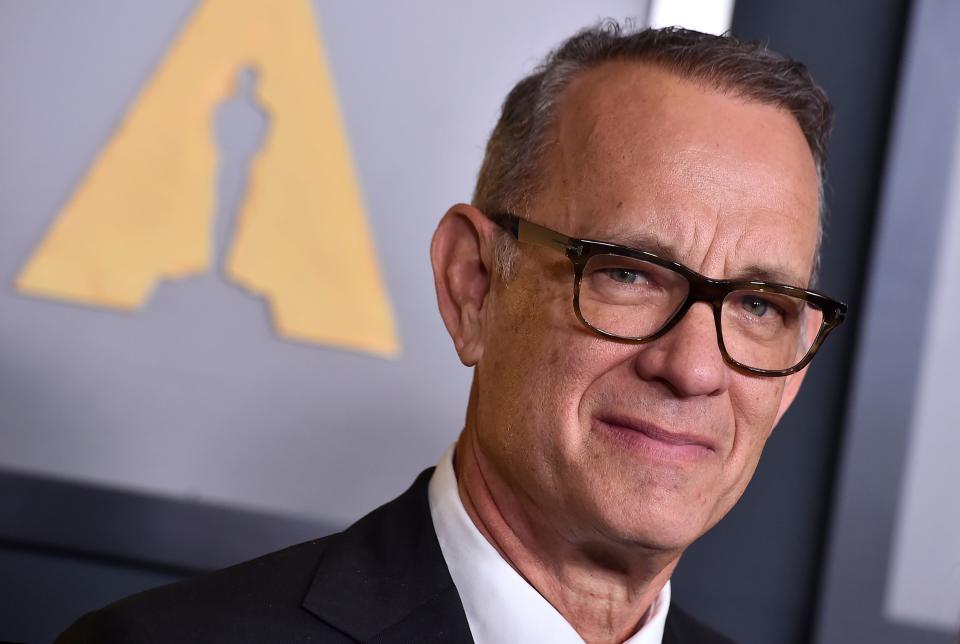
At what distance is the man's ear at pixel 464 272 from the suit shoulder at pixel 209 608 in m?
0.30

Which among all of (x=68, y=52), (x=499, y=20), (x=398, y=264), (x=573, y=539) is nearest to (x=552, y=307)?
(x=573, y=539)

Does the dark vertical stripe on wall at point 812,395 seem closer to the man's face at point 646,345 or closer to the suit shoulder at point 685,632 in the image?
the suit shoulder at point 685,632

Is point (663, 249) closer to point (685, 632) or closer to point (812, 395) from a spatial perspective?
point (685, 632)

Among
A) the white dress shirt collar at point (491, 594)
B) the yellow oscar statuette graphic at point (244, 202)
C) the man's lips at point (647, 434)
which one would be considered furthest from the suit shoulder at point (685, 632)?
the yellow oscar statuette graphic at point (244, 202)

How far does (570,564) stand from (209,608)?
1.25 ft

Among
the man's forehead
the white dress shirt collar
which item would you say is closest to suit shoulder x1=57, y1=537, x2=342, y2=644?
the white dress shirt collar

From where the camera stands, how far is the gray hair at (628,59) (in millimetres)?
1348

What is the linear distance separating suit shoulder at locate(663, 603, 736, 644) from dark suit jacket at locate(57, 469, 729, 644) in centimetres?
39

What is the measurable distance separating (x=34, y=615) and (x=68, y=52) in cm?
87

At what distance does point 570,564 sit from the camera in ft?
4.29

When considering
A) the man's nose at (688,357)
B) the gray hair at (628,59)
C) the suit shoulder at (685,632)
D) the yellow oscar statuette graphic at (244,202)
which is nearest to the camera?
the man's nose at (688,357)

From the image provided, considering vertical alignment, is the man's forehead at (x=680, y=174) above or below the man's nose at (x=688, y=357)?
above

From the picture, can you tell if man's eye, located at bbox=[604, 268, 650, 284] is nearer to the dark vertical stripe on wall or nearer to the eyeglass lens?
the eyeglass lens

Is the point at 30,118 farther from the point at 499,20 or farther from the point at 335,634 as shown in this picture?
the point at 335,634
